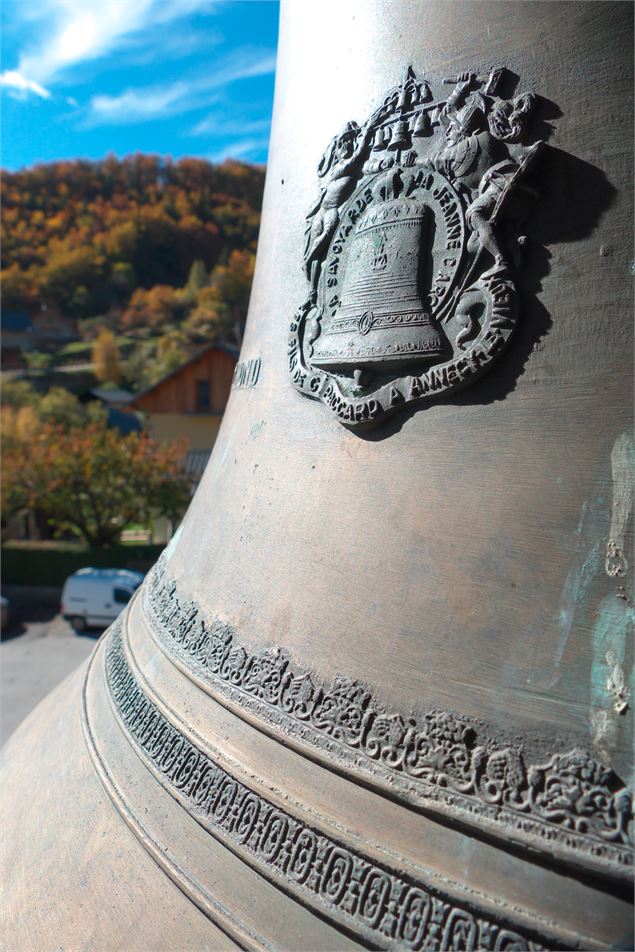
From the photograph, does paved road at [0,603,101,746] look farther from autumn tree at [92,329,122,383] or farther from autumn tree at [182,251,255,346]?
autumn tree at [182,251,255,346]

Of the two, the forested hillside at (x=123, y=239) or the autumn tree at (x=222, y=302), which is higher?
the forested hillside at (x=123, y=239)

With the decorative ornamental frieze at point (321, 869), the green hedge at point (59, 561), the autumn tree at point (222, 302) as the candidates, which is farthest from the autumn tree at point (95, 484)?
the autumn tree at point (222, 302)

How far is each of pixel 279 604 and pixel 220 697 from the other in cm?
24

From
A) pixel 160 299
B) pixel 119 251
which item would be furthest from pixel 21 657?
pixel 119 251

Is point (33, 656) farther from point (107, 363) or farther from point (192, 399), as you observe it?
point (107, 363)

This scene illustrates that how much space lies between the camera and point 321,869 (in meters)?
1.24

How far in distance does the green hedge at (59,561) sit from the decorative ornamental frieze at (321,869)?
12140 mm

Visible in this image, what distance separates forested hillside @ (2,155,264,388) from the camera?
49250 mm

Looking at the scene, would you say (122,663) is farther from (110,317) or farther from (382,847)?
(110,317)

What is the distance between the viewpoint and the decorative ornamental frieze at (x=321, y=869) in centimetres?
108

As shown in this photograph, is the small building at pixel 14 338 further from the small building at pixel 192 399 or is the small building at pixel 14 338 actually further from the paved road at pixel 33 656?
the paved road at pixel 33 656

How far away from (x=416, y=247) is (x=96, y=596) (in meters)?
10.2

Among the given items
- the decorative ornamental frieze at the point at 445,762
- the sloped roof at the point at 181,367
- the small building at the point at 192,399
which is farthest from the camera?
the small building at the point at 192,399

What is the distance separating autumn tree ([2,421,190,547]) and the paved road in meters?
1.86
